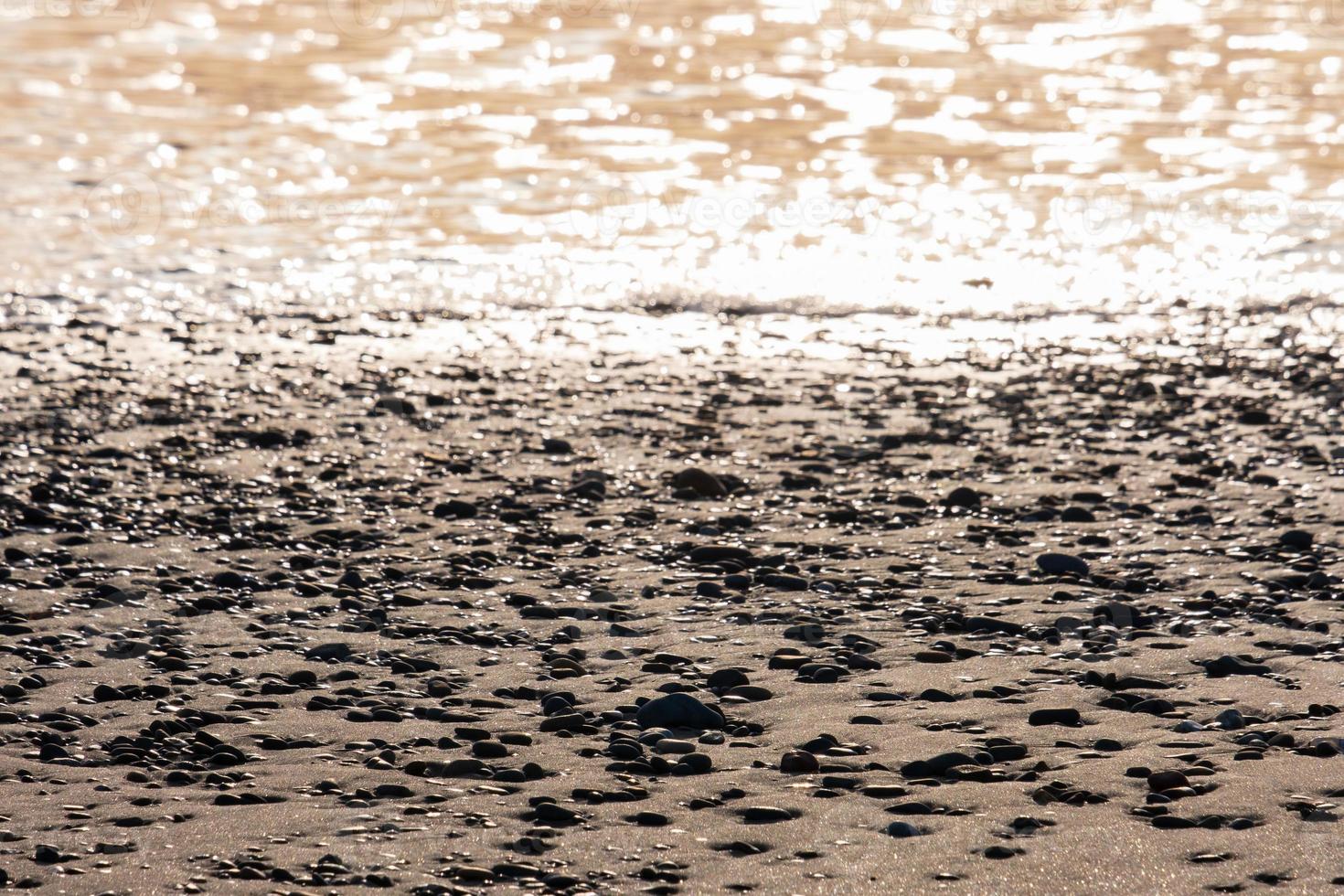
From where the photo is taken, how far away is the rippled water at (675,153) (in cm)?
1375

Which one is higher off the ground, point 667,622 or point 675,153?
point 675,153

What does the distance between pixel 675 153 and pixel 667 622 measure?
12480mm

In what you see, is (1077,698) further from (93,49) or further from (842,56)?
(93,49)

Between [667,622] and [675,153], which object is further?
[675,153]

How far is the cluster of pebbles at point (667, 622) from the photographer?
459 centimetres

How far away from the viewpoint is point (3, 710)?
5609mm

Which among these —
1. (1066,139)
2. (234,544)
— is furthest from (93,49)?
(234,544)

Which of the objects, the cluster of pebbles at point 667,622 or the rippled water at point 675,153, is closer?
the cluster of pebbles at point 667,622

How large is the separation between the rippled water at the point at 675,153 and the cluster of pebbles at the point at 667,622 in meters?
2.73

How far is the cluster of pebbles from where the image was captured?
15.1 feet

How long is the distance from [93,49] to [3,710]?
21.2 metres

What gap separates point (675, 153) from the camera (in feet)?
60.4

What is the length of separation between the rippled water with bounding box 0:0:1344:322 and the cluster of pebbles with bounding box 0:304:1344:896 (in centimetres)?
273

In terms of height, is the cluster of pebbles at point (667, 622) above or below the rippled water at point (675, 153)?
below
